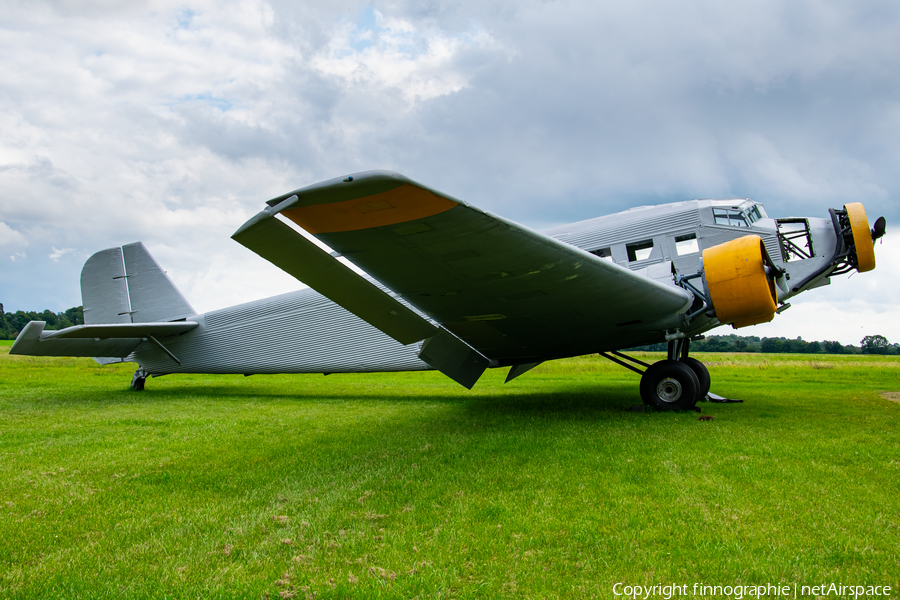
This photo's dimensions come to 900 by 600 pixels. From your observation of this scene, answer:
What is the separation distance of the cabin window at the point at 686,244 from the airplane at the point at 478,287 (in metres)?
0.02

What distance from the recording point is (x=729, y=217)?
25.7ft

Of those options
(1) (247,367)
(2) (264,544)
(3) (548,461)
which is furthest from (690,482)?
(1) (247,367)

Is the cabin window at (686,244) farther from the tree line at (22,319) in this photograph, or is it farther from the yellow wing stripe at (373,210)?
the tree line at (22,319)

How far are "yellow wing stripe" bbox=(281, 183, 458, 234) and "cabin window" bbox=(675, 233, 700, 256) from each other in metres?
5.63

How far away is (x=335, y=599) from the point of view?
204cm

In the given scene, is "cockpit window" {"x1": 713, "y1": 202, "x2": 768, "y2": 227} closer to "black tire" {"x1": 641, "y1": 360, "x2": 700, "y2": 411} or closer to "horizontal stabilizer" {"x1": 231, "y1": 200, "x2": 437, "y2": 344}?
"black tire" {"x1": 641, "y1": 360, "x2": 700, "y2": 411}

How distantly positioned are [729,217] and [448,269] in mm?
5704

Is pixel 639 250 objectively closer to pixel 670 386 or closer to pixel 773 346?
pixel 670 386

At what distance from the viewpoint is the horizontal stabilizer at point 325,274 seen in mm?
3686

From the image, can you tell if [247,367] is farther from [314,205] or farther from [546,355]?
[314,205]

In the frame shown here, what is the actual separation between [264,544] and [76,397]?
10768 mm

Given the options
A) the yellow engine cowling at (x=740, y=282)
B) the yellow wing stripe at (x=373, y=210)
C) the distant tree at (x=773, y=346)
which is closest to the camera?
the yellow wing stripe at (x=373, y=210)

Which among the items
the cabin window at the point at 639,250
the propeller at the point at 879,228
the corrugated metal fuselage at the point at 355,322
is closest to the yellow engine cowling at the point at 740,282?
the corrugated metal fuselage at the point at 355,322

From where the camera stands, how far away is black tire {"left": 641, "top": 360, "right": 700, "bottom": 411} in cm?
669
